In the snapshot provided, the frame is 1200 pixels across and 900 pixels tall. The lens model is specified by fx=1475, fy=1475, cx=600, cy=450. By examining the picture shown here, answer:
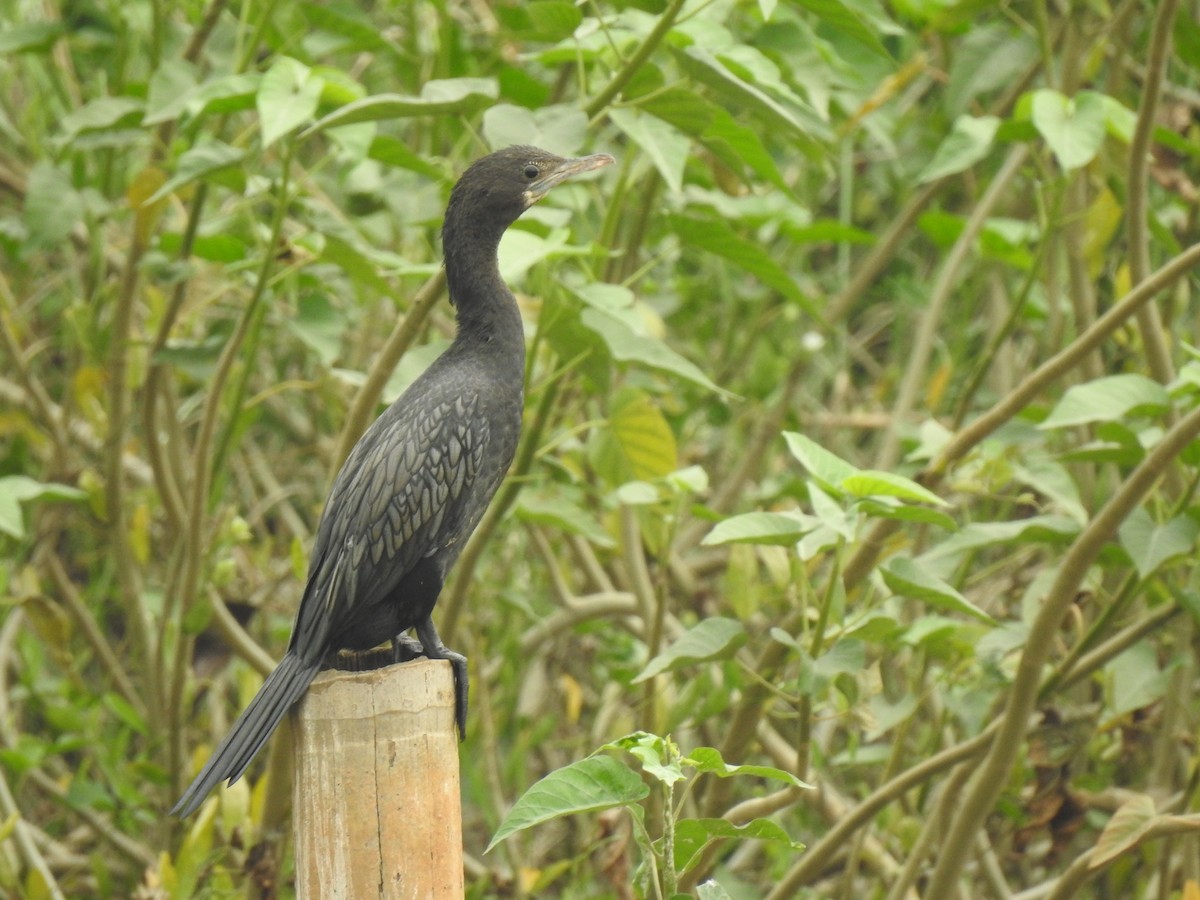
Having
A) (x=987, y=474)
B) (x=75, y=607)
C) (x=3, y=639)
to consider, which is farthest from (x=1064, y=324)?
(x=3, y=639)

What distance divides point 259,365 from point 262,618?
910mm

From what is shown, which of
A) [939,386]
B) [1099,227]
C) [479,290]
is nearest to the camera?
[479,290]

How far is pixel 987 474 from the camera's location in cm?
318

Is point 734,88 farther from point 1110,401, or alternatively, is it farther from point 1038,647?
point 1038,647

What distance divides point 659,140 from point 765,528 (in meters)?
0.74

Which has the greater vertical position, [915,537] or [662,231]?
[662,231]

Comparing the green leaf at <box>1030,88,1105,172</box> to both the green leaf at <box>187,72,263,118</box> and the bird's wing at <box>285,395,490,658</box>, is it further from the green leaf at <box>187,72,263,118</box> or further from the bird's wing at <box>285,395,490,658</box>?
the green leaf at <box>187,72,263,118</box>

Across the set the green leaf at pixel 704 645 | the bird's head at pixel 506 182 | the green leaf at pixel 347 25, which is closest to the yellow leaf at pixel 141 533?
the green leaf at pixel 347 25

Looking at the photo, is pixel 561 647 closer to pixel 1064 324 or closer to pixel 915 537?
pixel 915 537

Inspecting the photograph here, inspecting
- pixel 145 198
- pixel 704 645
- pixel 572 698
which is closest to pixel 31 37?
pixel 145 198

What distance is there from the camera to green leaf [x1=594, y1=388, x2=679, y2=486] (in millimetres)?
3219

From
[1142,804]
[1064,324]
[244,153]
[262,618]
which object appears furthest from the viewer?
[262,618]

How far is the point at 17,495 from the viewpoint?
3068 millimetres

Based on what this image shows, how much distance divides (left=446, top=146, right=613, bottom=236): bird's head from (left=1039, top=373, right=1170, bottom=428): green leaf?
95 cm
